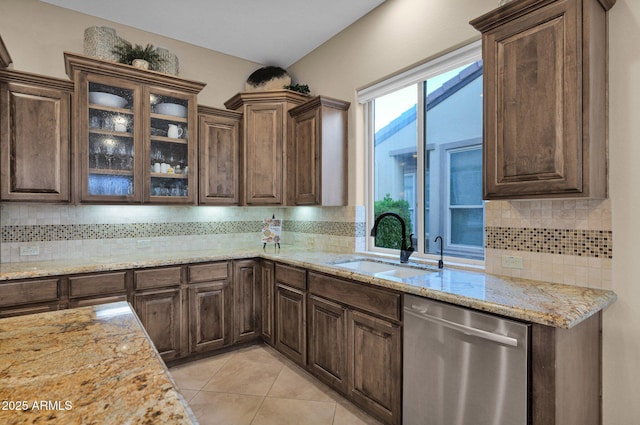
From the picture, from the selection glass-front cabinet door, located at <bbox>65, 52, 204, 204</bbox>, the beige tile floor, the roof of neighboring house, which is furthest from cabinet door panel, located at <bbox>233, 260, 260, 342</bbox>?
the roof of neighboring house

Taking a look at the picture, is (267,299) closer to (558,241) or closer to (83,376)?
(558,241)

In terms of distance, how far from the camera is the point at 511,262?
2205 millimetres

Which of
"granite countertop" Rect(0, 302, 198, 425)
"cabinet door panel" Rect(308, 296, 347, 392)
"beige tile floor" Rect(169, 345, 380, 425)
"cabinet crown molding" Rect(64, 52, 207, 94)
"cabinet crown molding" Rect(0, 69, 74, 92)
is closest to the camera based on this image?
"granite countertop" Rect(0, 302, 198, 425)

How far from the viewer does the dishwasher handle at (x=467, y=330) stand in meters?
1.53

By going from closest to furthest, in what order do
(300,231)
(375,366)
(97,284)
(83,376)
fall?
1. (83,376)
2. (375,366)
3. (97,284)
4. (300,231)

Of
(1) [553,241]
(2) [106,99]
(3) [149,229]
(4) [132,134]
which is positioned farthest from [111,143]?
(1) [553,241]

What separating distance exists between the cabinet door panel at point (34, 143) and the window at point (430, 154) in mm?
2544

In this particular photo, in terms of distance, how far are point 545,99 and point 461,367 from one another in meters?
1.38

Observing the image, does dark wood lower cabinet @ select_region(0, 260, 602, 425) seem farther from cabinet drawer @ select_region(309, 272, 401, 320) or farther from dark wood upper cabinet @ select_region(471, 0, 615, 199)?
dark wood upper cabinet @ select_region(471, 0, 615, 199)

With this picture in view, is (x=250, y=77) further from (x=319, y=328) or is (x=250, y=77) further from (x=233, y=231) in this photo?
(x=319, y=328)

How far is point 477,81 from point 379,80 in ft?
2.94

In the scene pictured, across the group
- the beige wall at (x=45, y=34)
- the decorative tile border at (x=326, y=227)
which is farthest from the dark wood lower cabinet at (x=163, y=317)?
the beige wall at (x=45, y=34)

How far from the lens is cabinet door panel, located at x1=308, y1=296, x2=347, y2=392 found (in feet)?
8.09

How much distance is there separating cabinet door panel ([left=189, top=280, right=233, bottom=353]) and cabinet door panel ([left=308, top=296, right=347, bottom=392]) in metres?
0.90
